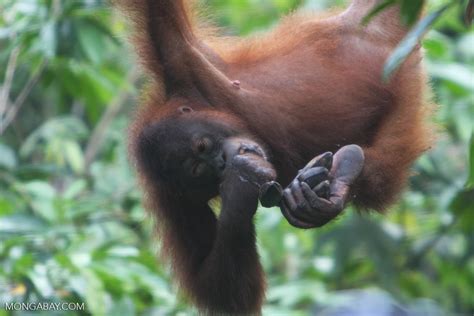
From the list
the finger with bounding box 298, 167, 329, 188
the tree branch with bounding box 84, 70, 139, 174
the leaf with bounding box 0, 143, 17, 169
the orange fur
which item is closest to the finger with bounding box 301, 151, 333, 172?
the finger with bounding box 298, 167, 329, 188

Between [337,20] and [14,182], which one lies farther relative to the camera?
[14,182]

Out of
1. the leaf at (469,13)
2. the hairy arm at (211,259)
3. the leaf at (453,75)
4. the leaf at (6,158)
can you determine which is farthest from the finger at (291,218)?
the leaf at (453,75)

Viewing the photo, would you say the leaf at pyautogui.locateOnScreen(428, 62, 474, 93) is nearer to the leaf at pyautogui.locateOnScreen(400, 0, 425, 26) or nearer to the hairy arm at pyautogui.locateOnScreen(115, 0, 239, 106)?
the hairy arm at pyautogui.locateOnScreen(115, 0, 239, 106)

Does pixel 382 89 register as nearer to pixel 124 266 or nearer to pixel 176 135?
pixel 176 135

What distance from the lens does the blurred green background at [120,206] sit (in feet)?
16.4

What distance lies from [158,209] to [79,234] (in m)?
1.10

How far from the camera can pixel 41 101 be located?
25.8 ft

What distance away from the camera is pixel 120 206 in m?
6.57

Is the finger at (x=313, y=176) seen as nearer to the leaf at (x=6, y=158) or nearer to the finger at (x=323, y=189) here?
the finger at (x=323, y=189)

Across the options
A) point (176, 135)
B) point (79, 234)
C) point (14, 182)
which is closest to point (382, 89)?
point (176, 135)

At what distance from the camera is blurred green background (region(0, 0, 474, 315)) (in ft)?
16.4

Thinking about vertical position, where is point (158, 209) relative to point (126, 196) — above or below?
above

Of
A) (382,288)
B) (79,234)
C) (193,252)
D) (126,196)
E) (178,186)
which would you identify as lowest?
(382,288)

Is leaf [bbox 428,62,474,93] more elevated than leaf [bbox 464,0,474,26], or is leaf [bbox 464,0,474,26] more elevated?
leaf [bbox 464,0,474,26]
